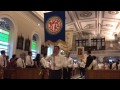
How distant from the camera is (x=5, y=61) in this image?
24.3 feet

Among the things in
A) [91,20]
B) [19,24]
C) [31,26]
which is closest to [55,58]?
[19,24]

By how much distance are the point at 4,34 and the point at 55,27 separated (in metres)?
4.23

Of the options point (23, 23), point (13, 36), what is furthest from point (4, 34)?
point (23, 23)

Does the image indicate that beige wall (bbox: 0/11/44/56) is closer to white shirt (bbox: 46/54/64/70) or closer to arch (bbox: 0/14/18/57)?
arch (bbox: 0/14/18/57)

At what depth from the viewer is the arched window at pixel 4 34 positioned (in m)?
9.64

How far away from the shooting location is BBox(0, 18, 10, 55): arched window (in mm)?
9641

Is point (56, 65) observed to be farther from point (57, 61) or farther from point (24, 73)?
point (24, 73)

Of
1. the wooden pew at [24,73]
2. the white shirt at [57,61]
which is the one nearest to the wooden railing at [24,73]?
the wooden pew at [24,73]

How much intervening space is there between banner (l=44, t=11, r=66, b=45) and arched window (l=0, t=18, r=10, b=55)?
11.7ft

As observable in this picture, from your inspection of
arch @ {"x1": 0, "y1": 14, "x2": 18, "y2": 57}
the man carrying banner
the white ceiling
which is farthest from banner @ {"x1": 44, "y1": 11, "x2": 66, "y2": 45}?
the white ceiling

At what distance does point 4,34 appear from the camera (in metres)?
9.95

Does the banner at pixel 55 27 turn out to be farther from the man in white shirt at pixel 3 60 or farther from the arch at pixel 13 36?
the arch at pixel 13 36

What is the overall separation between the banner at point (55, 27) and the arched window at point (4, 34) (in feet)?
11.7

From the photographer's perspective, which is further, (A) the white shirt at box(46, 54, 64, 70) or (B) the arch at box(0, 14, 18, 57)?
(B) the arch at box(0, 14, 18, 57)
